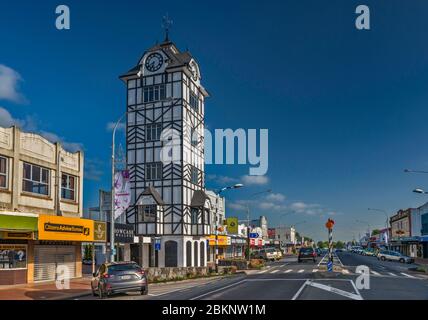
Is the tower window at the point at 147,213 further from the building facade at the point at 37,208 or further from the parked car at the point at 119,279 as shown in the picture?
the parked car at the point at 119,279

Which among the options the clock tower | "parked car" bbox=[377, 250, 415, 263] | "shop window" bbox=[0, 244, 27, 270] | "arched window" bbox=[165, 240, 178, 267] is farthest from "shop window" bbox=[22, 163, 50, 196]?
"parked car" bbox=[377, 250, 415, 263]

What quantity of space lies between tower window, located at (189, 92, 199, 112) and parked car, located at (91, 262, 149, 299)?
3520 centimetres

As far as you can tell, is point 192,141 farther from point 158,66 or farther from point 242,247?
point 242,247

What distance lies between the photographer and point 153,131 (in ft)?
176

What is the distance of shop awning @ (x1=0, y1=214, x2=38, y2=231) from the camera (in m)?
25.2

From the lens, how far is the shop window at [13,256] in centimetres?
2717

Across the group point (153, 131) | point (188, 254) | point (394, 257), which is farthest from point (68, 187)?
point (394, 257)

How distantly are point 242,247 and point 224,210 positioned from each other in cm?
1032

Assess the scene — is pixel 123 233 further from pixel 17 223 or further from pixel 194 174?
pixel 17 223

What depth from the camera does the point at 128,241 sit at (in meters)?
45.4

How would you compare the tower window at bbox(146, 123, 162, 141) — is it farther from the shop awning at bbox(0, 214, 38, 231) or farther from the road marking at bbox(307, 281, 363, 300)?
the road marking at bbox(307, 281, 363, 300)

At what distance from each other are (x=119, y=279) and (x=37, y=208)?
1130 cm
